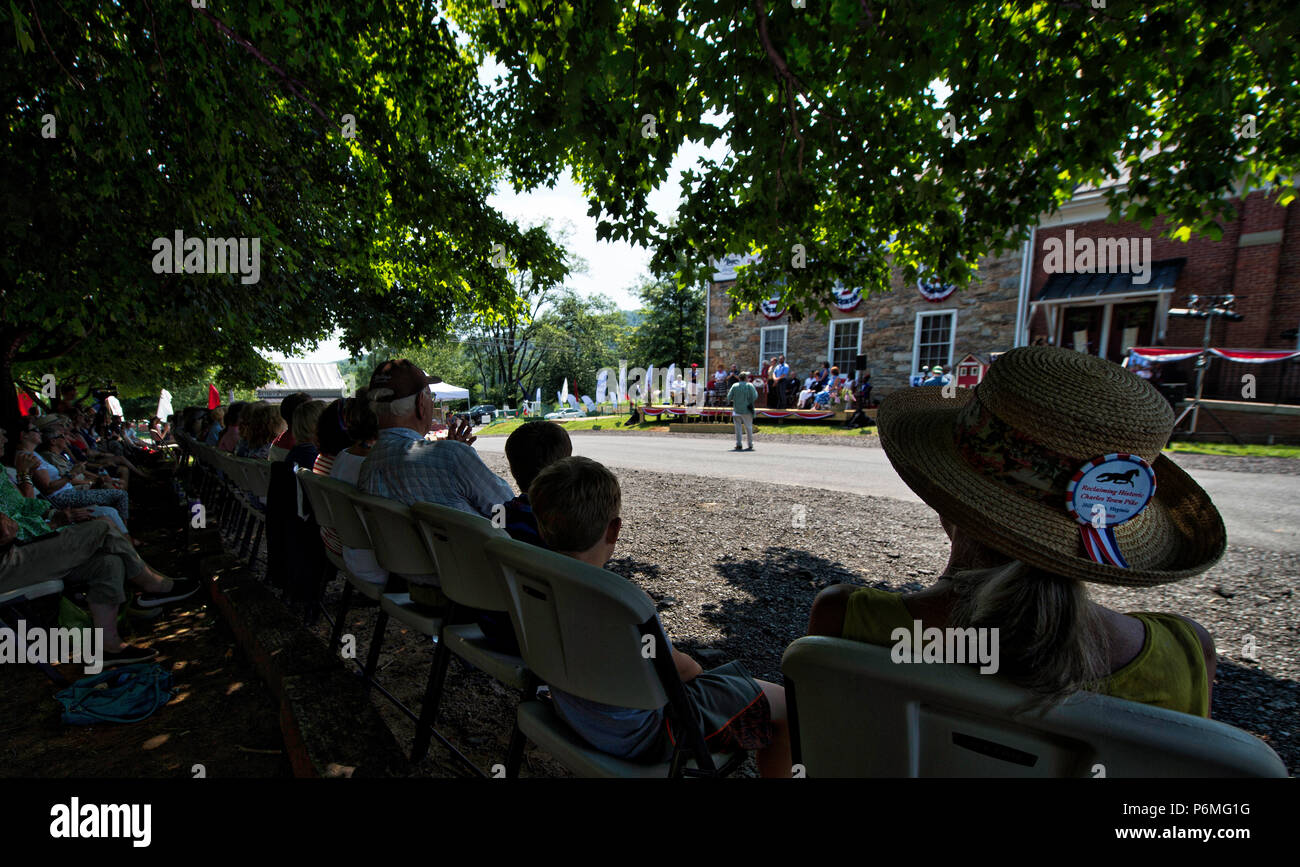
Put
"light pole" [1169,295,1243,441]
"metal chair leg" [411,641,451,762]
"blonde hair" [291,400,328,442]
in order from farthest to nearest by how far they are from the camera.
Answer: "light pole" [1169,295,1243,441] → "blonde hair" [291,400,328,442] → "metal chair leg" [411,641,451,762]

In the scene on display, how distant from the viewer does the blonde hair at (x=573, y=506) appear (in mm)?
1914

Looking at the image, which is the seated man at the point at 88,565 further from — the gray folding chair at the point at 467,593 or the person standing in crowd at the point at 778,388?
the person standing in crowd at the point at 778,388

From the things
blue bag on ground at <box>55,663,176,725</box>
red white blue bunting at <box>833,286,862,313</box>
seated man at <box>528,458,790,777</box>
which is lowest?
blue bag on ground at <box>55,663,176,725</box>

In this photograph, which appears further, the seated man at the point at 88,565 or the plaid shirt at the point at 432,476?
the seated man at the point at 88,565

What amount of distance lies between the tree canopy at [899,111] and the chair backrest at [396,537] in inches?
103

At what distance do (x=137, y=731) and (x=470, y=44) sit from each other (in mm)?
7982

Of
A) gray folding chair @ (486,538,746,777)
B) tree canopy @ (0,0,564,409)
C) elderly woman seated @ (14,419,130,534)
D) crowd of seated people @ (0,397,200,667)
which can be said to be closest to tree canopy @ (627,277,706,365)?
tree canopy @ (0,0,564,409)

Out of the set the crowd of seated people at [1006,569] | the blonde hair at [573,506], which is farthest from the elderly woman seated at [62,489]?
the crowd of seated people at [1006,569]

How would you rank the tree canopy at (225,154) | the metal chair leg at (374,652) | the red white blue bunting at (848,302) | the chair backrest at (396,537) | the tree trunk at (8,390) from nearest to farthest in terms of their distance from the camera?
the chair backrest at (396,537), the metal chair leg at (374,652), the tree canopy at (225,154), the tree trunk at (8,390), the red white blue bunting at (848,302)

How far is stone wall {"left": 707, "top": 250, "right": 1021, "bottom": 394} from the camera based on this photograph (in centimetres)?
1842

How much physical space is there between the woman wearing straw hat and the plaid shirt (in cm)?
203

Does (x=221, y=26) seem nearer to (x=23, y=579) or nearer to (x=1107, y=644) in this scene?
(x=23, y=579)

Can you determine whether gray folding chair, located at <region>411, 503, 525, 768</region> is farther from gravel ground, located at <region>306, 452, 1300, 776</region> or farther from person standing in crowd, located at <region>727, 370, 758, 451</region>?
person standing in crowd, located at <region>727, 370, 758, 451</region>
